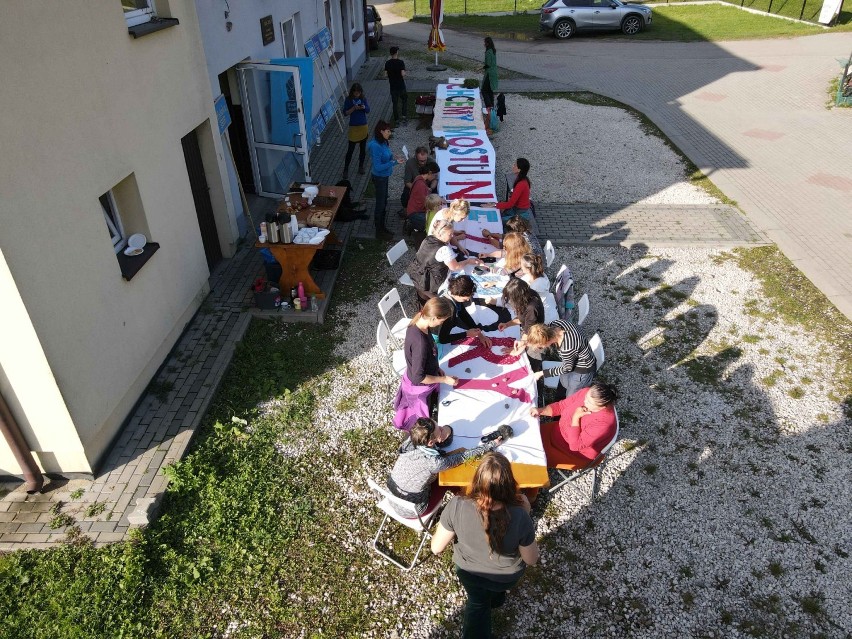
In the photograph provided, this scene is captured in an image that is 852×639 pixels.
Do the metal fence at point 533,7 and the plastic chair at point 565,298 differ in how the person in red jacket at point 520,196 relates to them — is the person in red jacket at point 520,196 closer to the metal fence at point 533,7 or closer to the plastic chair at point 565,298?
the plastic chair at point 565,298

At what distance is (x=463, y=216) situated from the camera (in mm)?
7898

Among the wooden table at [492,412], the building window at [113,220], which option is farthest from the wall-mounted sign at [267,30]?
the wooden table at [492,412]

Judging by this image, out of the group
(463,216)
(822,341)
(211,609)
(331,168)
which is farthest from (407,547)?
(331,168)

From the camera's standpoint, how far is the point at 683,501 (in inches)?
228

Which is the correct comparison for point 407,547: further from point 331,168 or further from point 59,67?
point 331,168

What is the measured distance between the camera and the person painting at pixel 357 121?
39.3ft

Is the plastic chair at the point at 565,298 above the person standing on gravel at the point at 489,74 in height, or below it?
below

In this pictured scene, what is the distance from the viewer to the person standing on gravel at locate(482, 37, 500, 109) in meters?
14.8

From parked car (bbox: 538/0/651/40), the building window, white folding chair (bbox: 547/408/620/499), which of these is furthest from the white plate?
parked car (bbox: 538/0/651/40)

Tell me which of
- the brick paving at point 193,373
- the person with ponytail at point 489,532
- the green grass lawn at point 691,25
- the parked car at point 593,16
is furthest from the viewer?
the parked car at point 593,16

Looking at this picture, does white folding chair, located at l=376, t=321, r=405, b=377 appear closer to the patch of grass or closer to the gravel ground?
the gravel ground

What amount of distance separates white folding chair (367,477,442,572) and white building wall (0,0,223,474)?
289cm

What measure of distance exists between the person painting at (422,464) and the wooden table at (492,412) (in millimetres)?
126

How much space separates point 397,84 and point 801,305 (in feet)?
35.7
